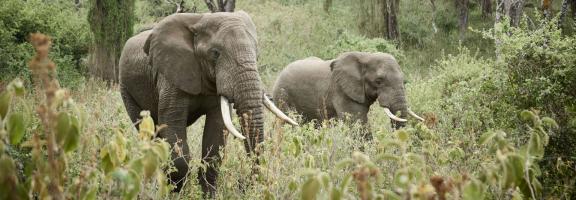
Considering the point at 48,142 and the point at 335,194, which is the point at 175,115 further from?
the point at 335,194

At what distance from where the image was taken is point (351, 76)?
32.0ft

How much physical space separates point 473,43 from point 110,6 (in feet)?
46.2

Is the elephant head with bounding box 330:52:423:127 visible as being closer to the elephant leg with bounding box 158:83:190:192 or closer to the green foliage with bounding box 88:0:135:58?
the elephant leg with bounding box 158:83:190:192

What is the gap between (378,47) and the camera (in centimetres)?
1933

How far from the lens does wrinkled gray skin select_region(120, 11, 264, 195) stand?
18.1ft

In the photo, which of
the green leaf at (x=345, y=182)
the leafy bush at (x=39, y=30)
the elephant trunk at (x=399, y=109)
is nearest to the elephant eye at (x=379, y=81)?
the elephant trunk at (x=399, y=109)

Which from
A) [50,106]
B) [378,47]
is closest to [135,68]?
[50,106]

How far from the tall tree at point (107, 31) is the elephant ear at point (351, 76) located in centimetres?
816

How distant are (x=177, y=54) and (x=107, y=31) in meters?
11.1

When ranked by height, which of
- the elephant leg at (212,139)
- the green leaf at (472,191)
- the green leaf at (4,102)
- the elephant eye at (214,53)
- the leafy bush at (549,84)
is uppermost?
the green leaf at (4,102)

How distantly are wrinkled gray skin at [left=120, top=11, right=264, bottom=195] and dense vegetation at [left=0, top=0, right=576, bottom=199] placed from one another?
0.29 m

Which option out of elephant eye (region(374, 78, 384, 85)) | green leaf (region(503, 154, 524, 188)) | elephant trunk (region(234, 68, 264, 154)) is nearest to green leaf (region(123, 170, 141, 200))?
green leaf (region(503, 154, 524, 188))

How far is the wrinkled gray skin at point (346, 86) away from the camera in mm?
9320

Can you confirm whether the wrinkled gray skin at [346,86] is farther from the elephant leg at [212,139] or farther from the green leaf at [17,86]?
the green leaf at [17,86]
